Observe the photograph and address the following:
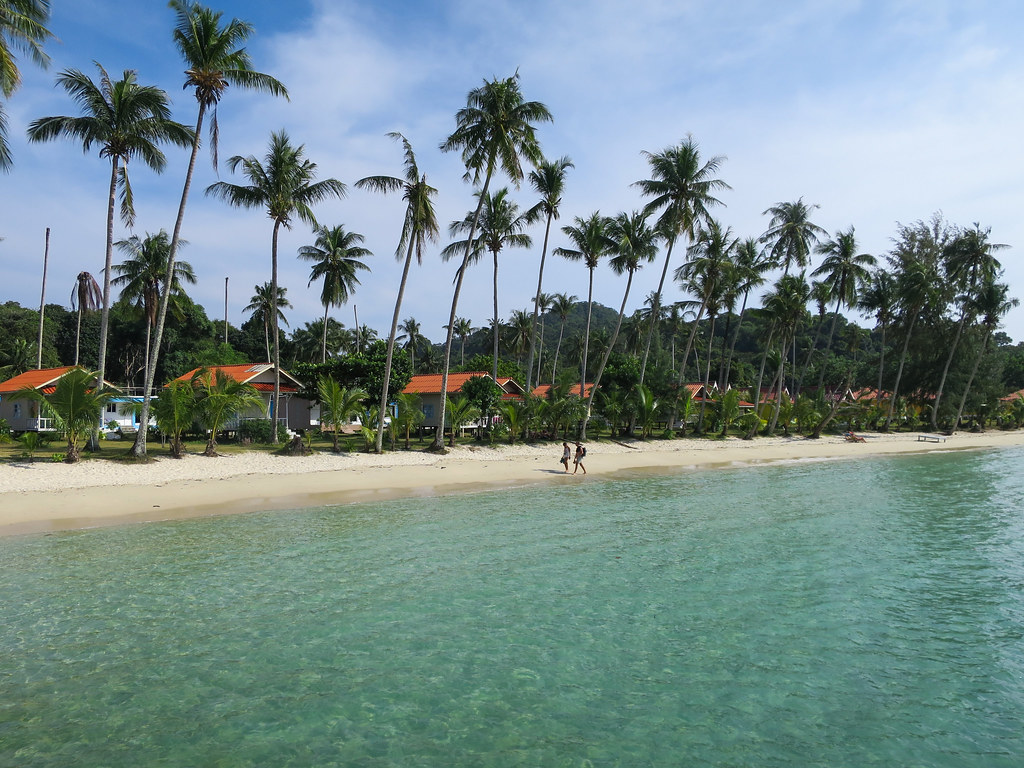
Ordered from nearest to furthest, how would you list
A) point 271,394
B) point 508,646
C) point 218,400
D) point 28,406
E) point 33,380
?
point 508,646 < point 218,400 < point 28,406 < point 33,380 < point 271,394

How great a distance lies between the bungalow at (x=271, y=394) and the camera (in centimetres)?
3145

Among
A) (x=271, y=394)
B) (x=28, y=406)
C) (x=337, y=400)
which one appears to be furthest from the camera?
(x=271, y=394)

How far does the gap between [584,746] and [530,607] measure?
3715mm

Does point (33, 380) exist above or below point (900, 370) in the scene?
below

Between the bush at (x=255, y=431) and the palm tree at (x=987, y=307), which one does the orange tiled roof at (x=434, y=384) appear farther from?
the palm tree at (x=987, y=307)

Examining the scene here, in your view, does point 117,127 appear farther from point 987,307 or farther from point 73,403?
point 987,307

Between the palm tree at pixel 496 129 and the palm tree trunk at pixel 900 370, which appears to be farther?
the palm tree trunk at pixel 900 370

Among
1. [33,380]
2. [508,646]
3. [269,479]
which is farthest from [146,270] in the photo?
[508,646]

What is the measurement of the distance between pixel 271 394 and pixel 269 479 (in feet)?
43.8

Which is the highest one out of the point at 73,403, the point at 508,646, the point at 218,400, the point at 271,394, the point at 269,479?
the point at 271,394

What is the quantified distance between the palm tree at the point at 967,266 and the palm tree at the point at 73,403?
57.0 m

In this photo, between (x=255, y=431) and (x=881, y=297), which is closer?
(x=255, y=431)

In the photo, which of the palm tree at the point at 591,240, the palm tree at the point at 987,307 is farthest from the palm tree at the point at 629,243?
the palm tree at the point at 987,307

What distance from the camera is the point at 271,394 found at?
33.3m
